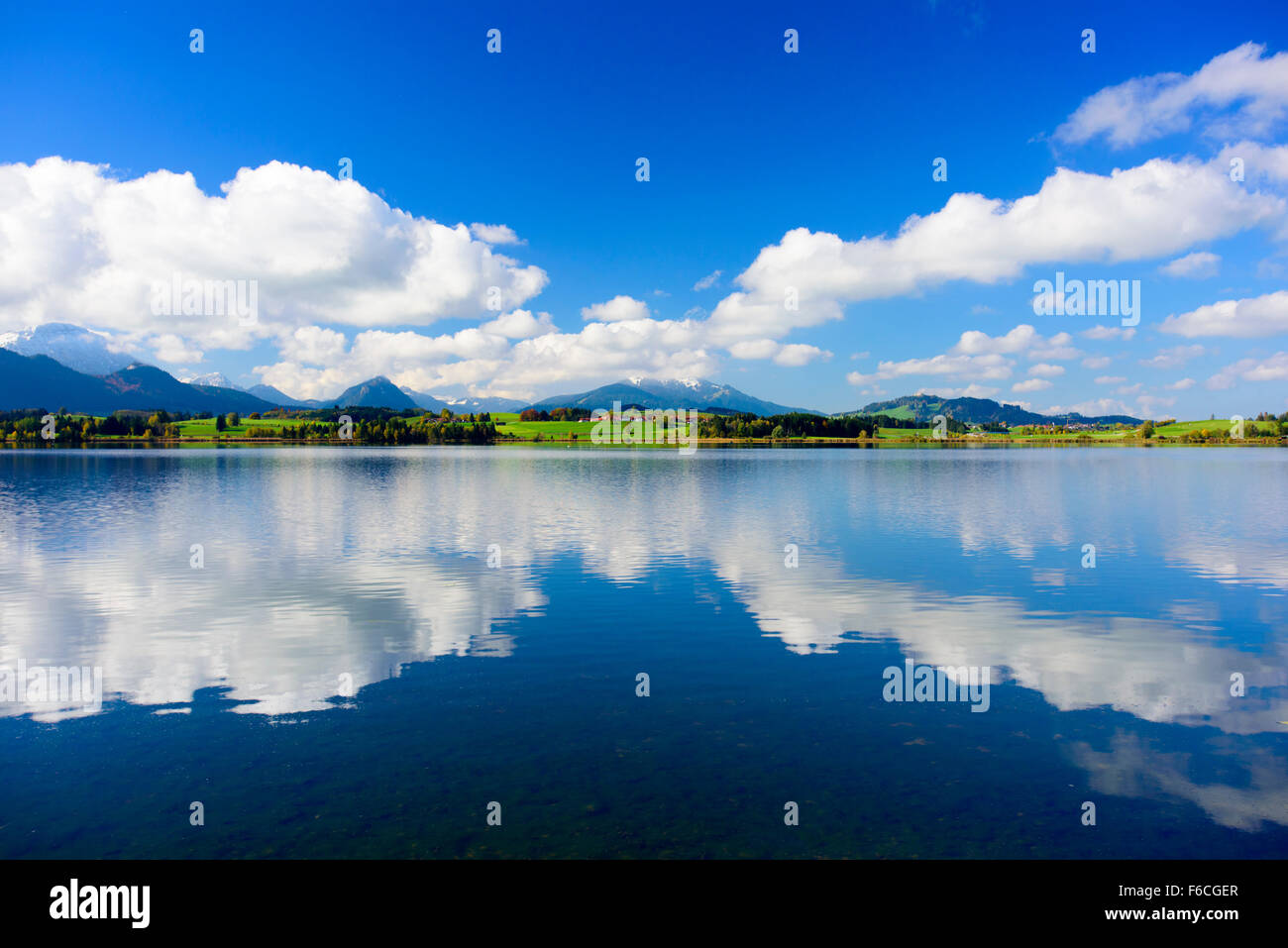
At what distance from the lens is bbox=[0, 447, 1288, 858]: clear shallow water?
12312 millimetres

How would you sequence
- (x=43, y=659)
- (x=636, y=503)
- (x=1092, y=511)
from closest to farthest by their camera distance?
(x=43, y=659)
(x=1092, y=511)
(x=636, y=503)

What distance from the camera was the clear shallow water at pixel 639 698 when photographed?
40.4ft

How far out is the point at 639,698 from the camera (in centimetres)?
→ 1842
